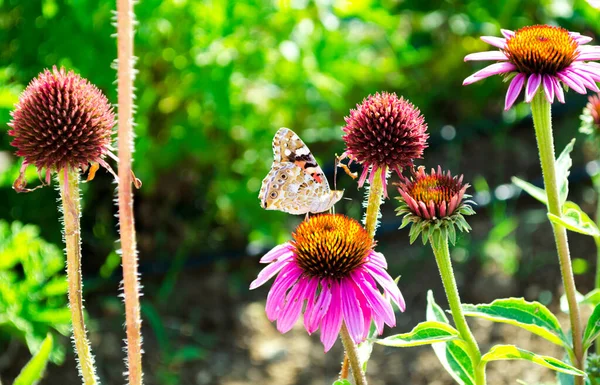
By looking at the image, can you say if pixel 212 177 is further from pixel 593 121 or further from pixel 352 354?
pixel 352 354

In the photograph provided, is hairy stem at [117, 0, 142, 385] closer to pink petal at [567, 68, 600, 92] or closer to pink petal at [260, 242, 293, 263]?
pink petal at [260, 242, 293, 263]

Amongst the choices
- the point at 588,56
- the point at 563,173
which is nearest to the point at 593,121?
the point at 563,173

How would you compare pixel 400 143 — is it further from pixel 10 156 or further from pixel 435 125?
pixel 435 125

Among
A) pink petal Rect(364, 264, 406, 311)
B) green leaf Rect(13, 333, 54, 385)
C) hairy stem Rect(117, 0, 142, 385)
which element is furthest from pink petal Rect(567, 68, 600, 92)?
green leaf Rect(13, 333, 54, 385)

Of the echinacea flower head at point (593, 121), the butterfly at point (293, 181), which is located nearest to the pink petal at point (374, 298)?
the butterfly at point (293, 181)

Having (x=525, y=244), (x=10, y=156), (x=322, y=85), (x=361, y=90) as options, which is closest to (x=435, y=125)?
(x=361, y=90)

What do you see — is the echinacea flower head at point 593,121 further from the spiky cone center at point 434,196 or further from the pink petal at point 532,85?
the spiky cone center at point 434,196
